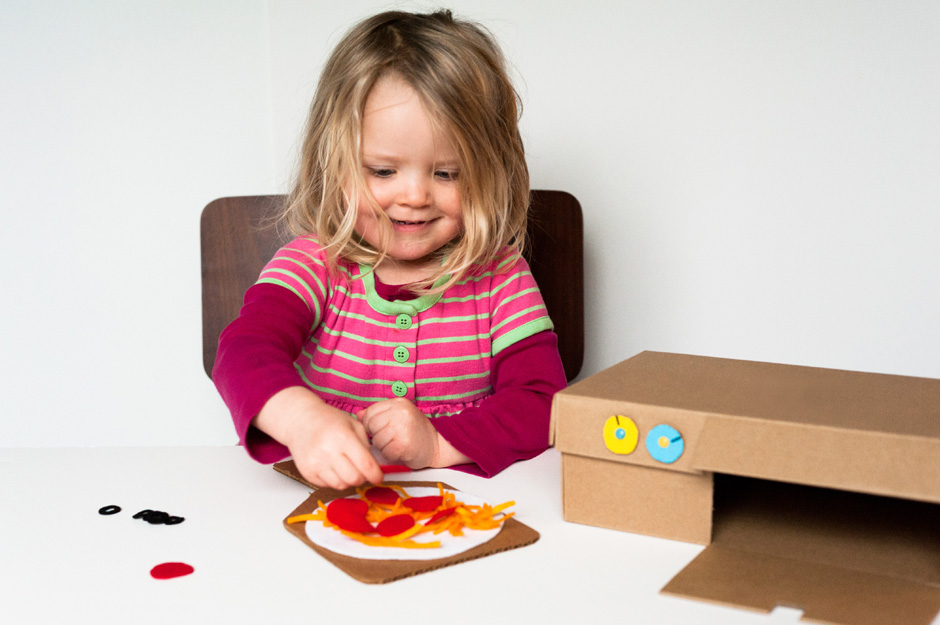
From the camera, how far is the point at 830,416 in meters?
0.50

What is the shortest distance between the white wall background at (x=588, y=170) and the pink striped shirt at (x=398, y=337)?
1.24 feet

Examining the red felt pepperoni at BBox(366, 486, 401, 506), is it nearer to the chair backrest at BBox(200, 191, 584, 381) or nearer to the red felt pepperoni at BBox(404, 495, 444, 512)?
the red felt pepperoni at BBox(404, 495, 444, 512)

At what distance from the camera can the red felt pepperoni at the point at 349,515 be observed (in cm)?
57

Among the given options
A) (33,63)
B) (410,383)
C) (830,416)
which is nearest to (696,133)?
(410,383)

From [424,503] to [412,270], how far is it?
16.2 inches

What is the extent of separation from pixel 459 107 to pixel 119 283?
935 millimetres

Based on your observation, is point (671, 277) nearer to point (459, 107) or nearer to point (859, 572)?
point (459, 107)

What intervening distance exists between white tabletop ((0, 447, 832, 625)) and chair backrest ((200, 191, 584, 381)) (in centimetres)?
46

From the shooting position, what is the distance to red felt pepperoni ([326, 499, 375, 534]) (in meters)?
0.57

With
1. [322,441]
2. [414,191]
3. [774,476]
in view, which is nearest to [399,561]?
[322,441]

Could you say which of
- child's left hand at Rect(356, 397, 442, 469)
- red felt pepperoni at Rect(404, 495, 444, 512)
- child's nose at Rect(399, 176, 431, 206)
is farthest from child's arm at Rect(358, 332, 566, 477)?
child's nose at Rect(399, 176, 431, 206)

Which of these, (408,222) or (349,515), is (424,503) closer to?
(349,515)

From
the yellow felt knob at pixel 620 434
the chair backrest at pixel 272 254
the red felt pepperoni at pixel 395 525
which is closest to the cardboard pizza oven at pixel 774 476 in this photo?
the yellow felt knob at pixel 620 434

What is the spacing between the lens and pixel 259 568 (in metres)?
0.53
